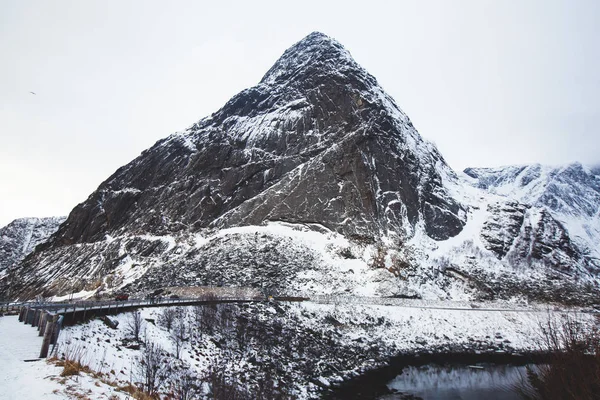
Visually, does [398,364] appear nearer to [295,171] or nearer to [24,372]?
[24,372]

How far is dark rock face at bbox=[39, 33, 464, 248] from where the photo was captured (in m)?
71.7

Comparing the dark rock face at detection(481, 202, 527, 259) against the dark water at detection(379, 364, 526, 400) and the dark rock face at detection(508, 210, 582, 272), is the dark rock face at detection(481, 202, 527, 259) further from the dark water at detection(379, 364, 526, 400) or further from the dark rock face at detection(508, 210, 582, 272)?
the dark water at detection(379, 364, 526, 400)

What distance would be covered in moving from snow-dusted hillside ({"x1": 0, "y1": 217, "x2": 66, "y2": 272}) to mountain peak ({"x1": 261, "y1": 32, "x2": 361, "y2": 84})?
111 metres

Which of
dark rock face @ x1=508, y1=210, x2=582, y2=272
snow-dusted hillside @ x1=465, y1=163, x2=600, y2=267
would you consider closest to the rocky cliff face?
dark rock face @ x1=508, y1=210, x2=582, y2=272

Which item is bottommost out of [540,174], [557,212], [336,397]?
[336,397]

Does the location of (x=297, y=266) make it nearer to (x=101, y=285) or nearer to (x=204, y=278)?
(x=204, y=278)

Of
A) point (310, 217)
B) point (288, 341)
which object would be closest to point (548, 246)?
point (310, 217)

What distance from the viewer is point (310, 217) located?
Result: 69000 millimetres

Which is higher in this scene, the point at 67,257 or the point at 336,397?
the point at 67,257

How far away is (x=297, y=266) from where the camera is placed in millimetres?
57094

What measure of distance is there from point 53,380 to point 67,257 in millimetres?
80628

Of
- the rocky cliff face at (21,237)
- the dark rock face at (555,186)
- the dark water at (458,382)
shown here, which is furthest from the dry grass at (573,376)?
the dark rock face at (555,186)

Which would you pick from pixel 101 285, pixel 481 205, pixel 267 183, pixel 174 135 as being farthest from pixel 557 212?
pixel 101 285

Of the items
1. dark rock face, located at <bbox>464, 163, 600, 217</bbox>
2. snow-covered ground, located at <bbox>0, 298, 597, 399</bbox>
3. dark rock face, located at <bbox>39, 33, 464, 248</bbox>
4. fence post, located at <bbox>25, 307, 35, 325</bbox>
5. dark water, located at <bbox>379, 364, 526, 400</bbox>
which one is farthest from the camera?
dark rock face, located at <bbox>464, 163, 600, 217</bbox>
